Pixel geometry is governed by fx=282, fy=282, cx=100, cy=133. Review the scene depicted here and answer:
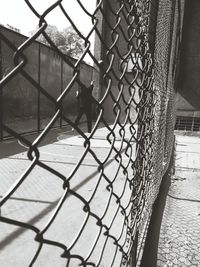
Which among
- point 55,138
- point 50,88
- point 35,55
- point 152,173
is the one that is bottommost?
point 55,138

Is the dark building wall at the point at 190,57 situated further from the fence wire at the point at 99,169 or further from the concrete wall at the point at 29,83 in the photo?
the fence wire at the point at 99,169

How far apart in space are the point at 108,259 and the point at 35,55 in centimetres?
848

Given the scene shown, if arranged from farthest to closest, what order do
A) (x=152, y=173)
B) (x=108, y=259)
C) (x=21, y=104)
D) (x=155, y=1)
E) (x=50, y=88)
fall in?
(x=50, y=88) < (x=21, y=104) < (x=152, y=173) < (x=108, y=259) < (x=155, y=1)

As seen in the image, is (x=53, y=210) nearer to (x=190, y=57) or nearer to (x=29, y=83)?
(x=29, y=83)

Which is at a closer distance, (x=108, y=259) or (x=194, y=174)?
(x=108, y=259)

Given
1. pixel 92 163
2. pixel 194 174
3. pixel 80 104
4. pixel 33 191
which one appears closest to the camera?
pixel 80 104

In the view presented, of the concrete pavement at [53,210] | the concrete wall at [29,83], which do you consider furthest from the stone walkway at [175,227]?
the concrete wall at [29,83]

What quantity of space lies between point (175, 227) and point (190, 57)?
38.5 feet

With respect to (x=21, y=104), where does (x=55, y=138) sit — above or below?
below

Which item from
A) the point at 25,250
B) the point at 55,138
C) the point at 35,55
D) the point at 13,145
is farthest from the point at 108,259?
the point at 35,55

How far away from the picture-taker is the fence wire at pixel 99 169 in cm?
67

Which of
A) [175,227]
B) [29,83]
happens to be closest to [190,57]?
[29,83]

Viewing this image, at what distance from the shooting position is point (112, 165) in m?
6.41

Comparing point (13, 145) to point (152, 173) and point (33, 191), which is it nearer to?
point (33, 191)
